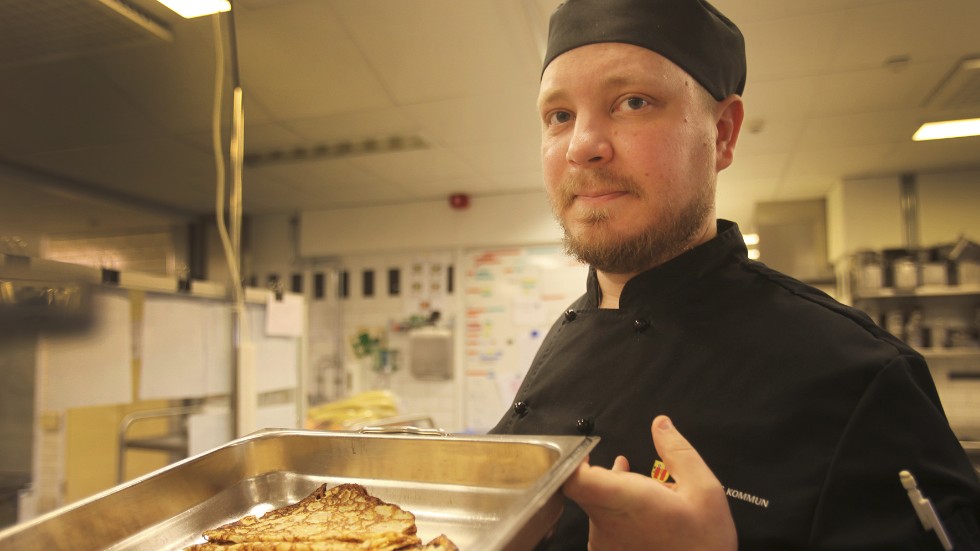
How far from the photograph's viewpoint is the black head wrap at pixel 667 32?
34.9 inches

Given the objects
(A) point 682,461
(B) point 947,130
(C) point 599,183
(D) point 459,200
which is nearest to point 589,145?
(C) point 599,183

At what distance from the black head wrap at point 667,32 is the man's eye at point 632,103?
8 centimetres

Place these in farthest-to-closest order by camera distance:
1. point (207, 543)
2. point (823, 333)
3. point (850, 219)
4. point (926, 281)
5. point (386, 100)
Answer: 1. point (850, 219)
2. point (926, 281)
3. point (386, 100)
4. point (823, 333)
5. point (207, 543)

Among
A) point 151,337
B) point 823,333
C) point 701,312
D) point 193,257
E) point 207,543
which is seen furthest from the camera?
point 193,257

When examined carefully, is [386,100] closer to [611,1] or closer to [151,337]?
[151,337]

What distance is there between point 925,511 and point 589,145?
0.59 m

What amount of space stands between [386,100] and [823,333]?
247 cm

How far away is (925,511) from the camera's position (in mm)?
599

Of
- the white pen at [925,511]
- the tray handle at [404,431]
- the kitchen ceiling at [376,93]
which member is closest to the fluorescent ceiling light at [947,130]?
the kitchen ceiling at [376,93]

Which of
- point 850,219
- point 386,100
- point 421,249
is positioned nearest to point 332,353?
point 421,249

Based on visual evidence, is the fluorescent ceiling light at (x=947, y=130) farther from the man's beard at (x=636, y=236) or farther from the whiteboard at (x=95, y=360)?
the whiteboard at (x=95, y=360)

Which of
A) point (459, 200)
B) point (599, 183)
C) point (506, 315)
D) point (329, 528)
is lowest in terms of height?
point (329, 528)

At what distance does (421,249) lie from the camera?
514 centimetres

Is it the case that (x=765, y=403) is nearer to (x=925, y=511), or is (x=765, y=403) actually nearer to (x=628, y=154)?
(x=925, y=511)
